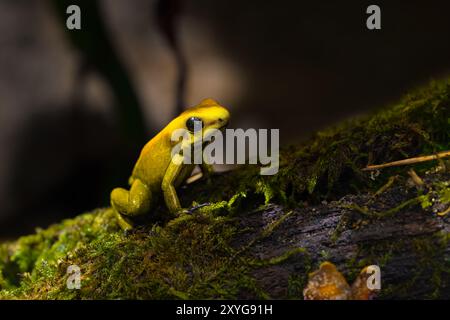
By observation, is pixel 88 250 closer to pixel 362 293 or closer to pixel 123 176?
pixel 362 293

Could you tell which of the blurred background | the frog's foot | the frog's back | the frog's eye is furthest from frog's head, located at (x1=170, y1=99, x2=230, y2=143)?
the blurred background

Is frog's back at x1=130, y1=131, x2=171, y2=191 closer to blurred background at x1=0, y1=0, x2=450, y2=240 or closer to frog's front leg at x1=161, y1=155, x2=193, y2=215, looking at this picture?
frog's front leg at x1=161, y1=155, x2=193, y2=215

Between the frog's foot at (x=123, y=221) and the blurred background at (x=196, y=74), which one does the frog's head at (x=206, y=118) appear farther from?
the blurred background at (x=196, y=74)

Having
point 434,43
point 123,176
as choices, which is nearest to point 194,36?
point 123,176

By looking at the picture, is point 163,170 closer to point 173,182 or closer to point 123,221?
point 173,182

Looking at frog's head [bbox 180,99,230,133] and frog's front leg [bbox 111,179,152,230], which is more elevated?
frog's head [bbox 180,99,230,133]

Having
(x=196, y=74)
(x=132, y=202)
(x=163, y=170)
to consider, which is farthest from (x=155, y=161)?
(x=196, y=74)
